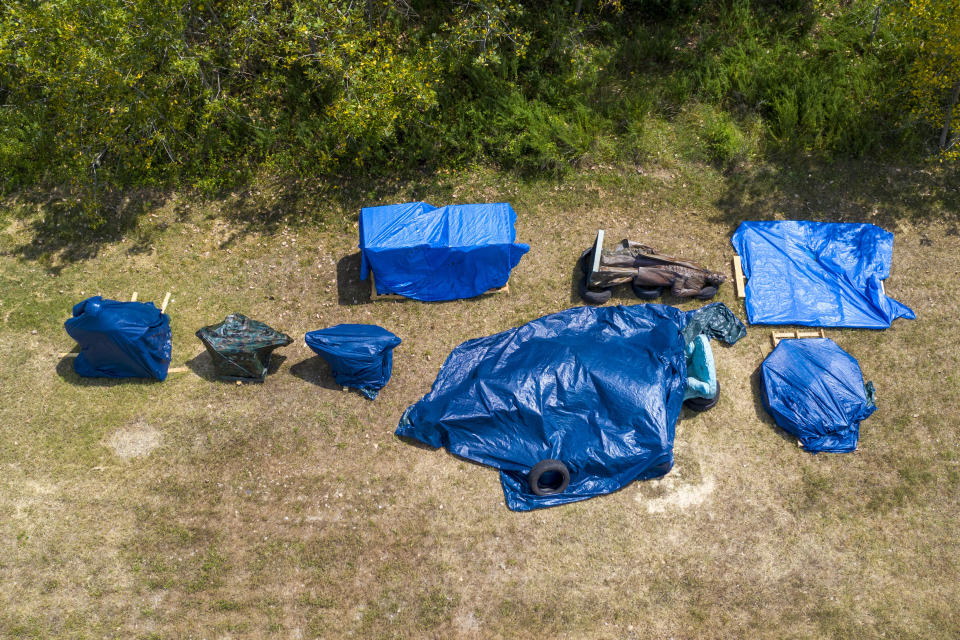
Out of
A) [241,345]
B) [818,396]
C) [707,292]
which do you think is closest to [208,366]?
[241,345]

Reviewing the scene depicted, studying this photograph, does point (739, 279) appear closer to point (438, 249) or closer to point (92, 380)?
point (438, 249)

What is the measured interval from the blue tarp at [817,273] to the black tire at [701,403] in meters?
2.03

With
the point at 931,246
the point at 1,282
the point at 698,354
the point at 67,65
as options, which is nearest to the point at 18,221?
the point at 1,282

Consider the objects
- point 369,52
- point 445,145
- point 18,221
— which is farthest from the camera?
point 445,145

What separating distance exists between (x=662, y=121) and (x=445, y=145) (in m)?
4.98

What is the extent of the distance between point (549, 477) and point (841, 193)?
357 inches

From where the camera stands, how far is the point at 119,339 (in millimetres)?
9398

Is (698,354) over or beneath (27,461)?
over

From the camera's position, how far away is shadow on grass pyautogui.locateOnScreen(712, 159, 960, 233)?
40.7ft

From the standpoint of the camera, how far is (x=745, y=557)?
8922 millimetres

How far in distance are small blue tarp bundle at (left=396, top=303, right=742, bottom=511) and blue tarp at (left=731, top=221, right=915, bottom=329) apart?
106 inches

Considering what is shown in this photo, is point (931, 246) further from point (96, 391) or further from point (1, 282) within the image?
point (1, 282)

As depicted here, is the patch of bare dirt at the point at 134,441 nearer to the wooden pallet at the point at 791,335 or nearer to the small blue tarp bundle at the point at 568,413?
the small blue tarp bundle at the point at 568,413

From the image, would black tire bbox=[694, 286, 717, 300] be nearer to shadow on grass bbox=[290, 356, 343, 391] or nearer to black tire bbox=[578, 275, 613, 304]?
black tire bbox=[578, 275, 613, 304]
